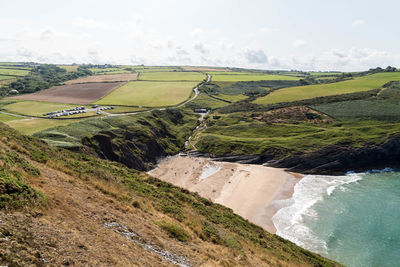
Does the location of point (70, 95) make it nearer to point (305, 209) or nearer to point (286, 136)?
point (286, 136)

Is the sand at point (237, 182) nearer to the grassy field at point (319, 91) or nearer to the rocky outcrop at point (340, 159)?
the rocky outcrop at point (340, 159)

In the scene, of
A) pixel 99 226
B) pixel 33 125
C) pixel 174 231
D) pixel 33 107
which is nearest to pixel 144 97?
pixel 33 107

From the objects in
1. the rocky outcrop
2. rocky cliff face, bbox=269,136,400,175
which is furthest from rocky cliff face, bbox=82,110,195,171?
rocky cliff face, bbox=269,136,400,175

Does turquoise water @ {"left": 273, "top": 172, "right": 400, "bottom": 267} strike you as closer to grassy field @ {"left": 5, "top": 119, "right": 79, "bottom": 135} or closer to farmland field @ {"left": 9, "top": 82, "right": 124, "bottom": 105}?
grassy field @ {"left": 5, "top": 119, "right": 79, "bottom": 135}

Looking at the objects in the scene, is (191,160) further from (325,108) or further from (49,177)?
(325,108)

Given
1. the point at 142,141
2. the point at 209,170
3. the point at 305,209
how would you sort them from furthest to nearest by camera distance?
the point at 142,141, the point at 209,170, the point at 305,209

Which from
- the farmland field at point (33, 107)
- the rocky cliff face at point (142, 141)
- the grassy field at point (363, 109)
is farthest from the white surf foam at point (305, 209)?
the farmland field at point (33, 107)

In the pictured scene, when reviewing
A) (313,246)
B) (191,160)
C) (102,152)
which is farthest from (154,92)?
(313,246)
